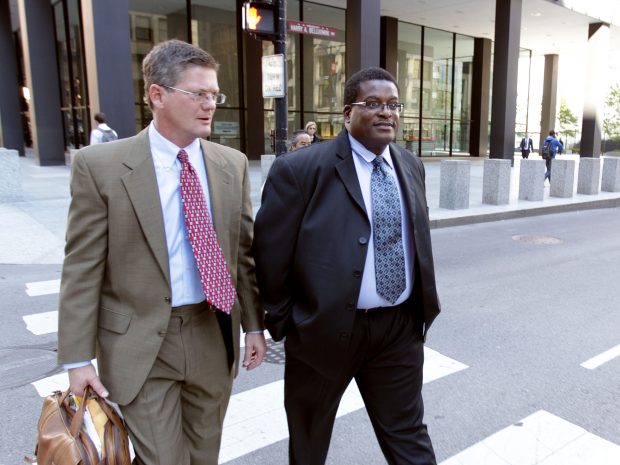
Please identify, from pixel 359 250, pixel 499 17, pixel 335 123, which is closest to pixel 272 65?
pixel 359 250

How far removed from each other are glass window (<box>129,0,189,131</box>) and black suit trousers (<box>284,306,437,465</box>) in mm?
23349

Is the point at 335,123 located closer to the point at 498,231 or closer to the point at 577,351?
the point at 498,231

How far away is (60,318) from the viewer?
198 centimetres

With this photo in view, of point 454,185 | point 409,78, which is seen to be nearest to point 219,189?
point 454,185

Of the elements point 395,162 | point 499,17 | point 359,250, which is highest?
point 499,17

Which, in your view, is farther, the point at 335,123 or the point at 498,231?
the point at 335,123

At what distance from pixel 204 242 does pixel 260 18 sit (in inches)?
288

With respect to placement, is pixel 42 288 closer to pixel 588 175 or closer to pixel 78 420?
pixel 78 420

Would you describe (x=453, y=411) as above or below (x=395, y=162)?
below

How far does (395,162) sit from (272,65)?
23.0 feet

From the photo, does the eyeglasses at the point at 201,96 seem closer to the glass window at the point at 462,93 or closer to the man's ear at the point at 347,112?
the man's ear at the point at 347,112

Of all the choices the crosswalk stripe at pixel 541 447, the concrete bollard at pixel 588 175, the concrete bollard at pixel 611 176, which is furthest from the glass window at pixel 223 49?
the crosswalk stripe at pixel 541 447

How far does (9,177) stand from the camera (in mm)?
12375

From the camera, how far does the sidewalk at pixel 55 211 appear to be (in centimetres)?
838
